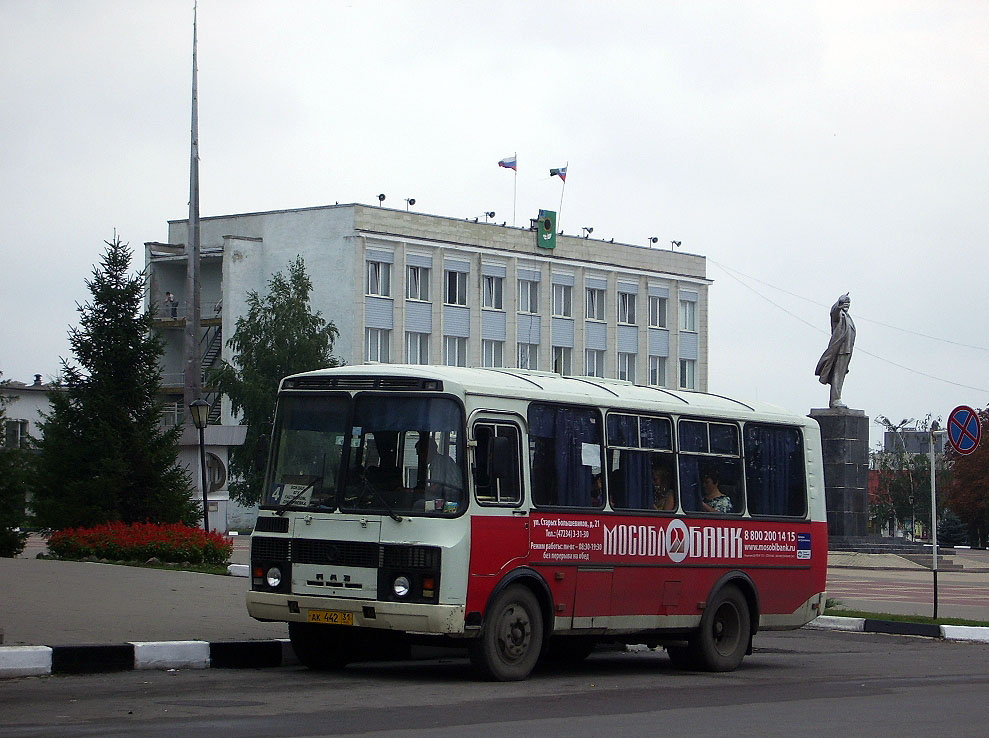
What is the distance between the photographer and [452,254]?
81562 mm

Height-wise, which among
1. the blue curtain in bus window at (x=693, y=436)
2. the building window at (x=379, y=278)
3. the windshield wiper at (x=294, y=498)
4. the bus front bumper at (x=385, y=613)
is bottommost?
the bus front bumper at (x=385, y=613)

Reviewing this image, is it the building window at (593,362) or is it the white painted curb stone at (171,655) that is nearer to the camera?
the white painted curb stone at (171,655)

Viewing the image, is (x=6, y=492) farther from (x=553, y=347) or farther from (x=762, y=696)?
(x=553, y=347)

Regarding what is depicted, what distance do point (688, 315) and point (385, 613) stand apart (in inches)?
3256

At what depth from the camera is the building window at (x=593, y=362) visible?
8844 centimetres

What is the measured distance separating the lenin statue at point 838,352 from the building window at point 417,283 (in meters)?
34.1

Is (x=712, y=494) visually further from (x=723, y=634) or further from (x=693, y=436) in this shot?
(x=723, y=634)

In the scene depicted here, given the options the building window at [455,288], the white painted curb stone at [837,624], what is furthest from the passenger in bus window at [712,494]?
the building window at [455,288]

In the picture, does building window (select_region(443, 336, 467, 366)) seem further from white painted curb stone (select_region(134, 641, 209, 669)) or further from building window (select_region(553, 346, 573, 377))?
white painted curb stone (select_region(134, 641, 209, 669))

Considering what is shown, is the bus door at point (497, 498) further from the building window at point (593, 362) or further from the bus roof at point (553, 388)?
the building window at point (593, 362)

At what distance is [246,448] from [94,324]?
38.2 metres

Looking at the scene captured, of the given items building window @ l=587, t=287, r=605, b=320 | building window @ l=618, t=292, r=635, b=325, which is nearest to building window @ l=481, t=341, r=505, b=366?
building window @ l=587, t=287, r=605, b=320

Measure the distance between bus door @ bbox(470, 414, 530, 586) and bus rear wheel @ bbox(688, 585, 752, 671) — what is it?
307 cm

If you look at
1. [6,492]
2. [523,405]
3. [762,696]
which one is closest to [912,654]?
[762,696]
